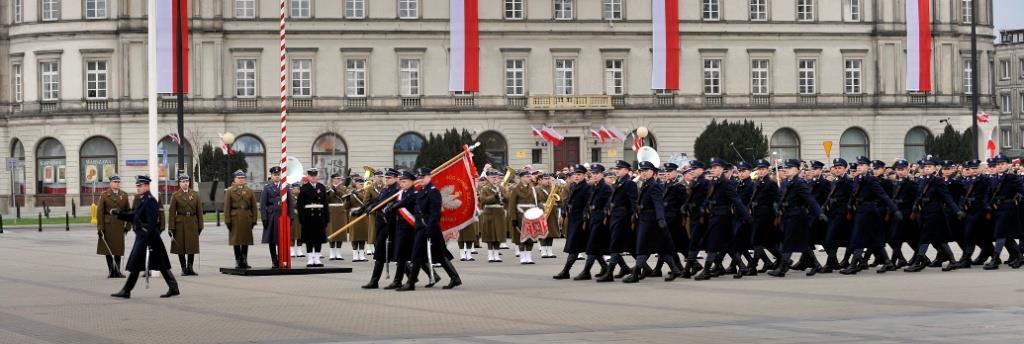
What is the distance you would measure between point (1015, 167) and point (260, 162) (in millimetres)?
57859

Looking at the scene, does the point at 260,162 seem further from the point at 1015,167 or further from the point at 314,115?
the point at 1015,167

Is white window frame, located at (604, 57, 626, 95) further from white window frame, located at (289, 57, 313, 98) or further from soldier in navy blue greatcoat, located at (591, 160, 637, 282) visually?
soldier in navy blue greatcoat, located at (591, 160, 637, 282)

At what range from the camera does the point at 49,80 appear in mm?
84062

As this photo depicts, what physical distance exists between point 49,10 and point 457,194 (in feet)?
200

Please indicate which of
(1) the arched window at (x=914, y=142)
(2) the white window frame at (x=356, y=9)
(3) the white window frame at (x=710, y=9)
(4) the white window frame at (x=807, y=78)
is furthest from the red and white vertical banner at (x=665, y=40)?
(1) the arched window at (x=914, y=142)

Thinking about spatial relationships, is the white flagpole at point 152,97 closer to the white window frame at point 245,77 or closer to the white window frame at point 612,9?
the white window frame at point 245,77

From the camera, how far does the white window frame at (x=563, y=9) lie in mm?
85938

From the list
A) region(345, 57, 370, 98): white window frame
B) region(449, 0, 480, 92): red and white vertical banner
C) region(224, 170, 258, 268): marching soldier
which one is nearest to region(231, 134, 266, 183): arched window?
region(345, 57, 370, 98): white window frame

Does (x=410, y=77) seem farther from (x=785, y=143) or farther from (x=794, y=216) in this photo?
(x=794, y=216)

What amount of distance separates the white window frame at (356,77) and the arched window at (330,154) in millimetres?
2170

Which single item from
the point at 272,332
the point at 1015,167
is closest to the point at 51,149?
the point at 1015,167

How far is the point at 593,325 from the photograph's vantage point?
738 inches

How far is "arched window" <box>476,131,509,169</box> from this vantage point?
8575 centimetres

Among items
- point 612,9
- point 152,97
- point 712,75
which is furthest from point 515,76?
point 152,97
